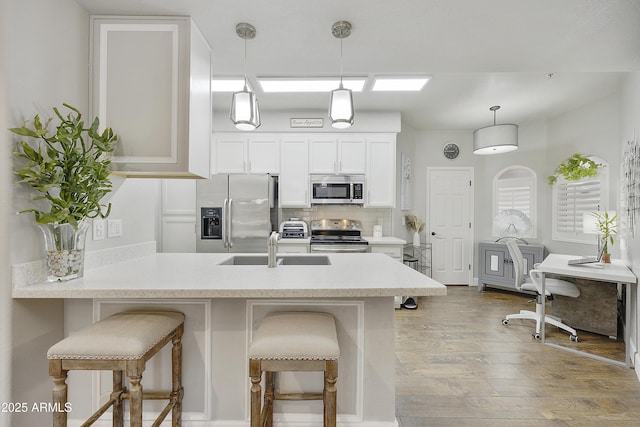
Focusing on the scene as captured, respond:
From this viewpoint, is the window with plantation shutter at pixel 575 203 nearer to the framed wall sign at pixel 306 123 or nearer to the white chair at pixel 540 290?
the white chair at pixel 540 290

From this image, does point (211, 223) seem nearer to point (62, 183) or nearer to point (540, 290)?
point (62, 183)

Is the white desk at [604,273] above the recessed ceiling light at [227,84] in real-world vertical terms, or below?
below

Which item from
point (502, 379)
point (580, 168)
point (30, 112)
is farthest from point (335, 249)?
point (580, 168)

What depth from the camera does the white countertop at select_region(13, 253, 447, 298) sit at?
4.33ft

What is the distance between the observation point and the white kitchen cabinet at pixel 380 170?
431 centimetres

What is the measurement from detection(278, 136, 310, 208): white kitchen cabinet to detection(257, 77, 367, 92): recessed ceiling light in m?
0.89

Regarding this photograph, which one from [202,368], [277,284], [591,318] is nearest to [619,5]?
[277,284]

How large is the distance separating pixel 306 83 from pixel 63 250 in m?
2.68

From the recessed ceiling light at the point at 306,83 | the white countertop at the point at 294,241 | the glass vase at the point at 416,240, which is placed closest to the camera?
the recessed ceiling light at the point at 306,83

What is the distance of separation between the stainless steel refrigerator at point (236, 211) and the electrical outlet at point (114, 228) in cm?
189

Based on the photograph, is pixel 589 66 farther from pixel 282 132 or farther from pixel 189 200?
pixel 189 200

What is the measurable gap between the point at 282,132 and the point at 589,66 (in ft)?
10.7

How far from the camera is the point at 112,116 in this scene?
1755 millimetres

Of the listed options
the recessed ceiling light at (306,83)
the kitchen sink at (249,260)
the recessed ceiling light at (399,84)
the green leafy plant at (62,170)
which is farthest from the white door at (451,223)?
the green leafy plant at (62,170)
